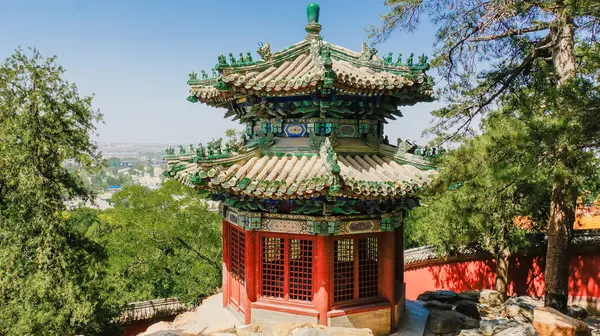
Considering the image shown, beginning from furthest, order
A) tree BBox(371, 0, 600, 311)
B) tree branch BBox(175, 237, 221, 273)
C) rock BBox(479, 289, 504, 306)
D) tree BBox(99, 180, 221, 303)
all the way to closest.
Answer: tree branch BBox(175, 237, 221, 273)
tree BBox(99, 180, 221, 303)
rock BBox(479, 289, 504, 306)
tree BBox(371, 0, 600, 311)

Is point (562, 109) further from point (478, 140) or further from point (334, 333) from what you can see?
point (334, 333)

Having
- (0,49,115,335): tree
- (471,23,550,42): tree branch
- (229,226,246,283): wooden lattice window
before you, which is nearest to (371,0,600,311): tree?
(471,23,550,42): tree branch

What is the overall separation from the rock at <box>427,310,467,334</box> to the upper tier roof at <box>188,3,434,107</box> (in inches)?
194

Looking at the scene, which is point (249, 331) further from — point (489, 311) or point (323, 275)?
point (489, 311)

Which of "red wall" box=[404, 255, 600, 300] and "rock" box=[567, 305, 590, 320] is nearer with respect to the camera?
"rock" box=[567, 305, 590, 320]

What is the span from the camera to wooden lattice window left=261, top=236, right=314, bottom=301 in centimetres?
906

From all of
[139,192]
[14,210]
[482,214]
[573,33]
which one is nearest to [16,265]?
[14,210]

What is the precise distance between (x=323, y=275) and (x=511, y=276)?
14767 mm

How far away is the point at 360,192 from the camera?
24.9 ft

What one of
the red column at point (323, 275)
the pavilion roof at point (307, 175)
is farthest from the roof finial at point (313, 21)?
the red column at point (323, 275)

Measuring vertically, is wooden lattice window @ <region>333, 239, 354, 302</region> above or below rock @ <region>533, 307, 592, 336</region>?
above

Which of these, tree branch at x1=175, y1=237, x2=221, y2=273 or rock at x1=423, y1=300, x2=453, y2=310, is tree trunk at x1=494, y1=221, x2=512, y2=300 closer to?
rock at x1=423, y1=300, x2=453, y2=310

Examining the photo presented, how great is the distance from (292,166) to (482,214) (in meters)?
4.09

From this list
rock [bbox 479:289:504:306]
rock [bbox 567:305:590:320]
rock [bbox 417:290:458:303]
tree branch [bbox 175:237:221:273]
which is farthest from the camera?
tree branch [bbox 175:237:221:273]
